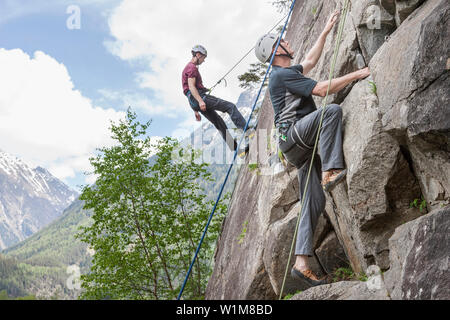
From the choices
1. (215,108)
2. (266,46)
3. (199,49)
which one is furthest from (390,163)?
(199,49)

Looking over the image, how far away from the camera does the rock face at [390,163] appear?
152 inches

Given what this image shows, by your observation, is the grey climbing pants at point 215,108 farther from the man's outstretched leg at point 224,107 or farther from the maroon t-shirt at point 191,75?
the maroon t-shirt at point 191,75

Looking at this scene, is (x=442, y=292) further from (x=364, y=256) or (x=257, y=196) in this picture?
(x=257, y=196)

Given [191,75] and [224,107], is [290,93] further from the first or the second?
[191,75]

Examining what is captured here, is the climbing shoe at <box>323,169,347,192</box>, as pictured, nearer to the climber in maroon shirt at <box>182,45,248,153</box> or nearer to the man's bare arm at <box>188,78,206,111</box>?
the climber in maroon shirt at <box>182,45,248,153</box>

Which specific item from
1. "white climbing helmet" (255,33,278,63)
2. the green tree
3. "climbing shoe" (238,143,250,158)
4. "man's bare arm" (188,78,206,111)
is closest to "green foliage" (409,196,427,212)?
"white climbing helmet" (255,33,278,63)

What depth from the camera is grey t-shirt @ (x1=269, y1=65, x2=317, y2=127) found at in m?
5.86

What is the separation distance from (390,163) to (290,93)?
2020mm

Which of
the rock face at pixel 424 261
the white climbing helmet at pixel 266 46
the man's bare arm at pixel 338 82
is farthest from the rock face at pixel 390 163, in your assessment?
the white climbing helmet at pixel 266 46

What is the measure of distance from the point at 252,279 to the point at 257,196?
88.1 inches

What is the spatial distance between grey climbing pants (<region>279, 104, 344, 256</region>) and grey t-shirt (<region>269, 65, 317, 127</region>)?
0.82 feet

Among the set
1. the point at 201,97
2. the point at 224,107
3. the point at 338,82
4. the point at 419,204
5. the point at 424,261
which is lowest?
the point at 424,261

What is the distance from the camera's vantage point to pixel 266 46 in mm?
6648

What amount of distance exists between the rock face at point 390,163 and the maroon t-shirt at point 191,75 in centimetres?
420
